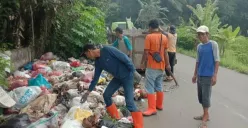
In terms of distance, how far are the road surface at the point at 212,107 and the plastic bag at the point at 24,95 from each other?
7.09 feet

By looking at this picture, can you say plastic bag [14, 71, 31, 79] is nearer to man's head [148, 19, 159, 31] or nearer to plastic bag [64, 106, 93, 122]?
plastic bag [64, 106, 93, 122]

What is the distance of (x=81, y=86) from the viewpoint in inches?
268

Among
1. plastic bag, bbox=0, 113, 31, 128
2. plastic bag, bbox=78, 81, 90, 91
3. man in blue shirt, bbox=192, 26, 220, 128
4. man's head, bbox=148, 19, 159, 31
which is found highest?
man's head, bbox=148, 19, 159, 31

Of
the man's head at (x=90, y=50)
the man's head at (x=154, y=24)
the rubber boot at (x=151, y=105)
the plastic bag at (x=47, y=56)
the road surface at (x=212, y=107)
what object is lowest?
the road surface at (x=212, y=107)

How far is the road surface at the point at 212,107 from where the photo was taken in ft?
20.8

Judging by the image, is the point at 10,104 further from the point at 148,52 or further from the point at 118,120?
the point at 148,52

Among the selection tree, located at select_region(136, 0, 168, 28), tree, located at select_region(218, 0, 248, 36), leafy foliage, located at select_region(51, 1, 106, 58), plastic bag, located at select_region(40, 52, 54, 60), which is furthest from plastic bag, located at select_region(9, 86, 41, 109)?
tree, located at select_region(218, 0, 248, 36)

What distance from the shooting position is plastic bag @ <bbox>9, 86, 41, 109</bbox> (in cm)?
603

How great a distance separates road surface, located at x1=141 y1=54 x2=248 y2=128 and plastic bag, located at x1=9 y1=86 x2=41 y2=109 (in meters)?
2.16

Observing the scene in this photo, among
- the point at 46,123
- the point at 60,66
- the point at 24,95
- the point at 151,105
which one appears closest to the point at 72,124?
the point at 46,123

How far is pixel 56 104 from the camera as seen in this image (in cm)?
616

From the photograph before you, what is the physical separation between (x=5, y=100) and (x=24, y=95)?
1.70 ft

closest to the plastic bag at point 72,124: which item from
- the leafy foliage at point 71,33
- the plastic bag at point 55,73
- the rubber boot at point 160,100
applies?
the rubber boot at point 160,100

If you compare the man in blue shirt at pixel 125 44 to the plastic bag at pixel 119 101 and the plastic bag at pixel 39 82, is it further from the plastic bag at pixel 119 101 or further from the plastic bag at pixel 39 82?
the plastic bag at pixel 39 82
